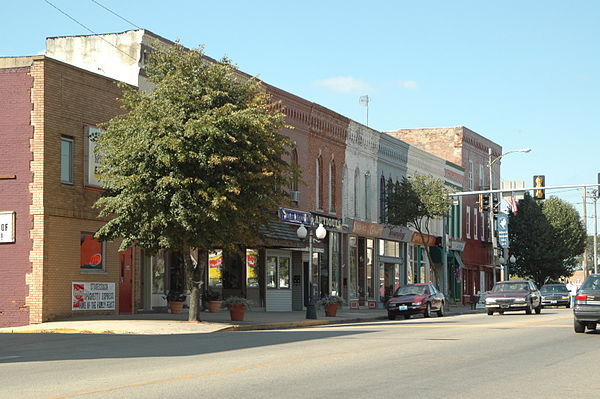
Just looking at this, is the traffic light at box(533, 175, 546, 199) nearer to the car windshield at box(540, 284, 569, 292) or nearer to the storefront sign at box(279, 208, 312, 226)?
the storefront sign at box(279, 208, 312, 226)

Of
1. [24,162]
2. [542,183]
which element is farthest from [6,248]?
[542,183]

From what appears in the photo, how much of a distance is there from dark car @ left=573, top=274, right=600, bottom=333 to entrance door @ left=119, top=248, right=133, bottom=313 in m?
15.4

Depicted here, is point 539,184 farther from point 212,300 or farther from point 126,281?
point 126,281

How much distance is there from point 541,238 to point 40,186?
53.8m

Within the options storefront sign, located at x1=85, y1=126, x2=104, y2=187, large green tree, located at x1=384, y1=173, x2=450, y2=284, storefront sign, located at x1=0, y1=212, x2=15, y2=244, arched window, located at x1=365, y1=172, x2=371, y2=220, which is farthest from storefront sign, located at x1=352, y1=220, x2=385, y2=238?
storefront sign, located at x1=0, y1=212, x2=15, y2=244

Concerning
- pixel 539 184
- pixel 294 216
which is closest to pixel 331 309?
pixel 294 216

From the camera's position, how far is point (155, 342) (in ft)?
Result: 69.2

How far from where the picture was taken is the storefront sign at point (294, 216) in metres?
40.4

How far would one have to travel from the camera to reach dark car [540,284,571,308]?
5666 cm

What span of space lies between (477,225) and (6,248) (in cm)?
4771

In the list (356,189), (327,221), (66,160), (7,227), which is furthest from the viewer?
(356,189)

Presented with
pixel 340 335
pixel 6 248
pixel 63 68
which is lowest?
pixel 340 335

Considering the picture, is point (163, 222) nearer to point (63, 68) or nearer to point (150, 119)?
point (150, 119)

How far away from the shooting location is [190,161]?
27.0m
